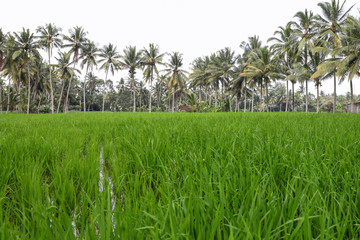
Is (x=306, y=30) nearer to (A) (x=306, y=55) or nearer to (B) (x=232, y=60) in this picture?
(A) (x=306, y=55)

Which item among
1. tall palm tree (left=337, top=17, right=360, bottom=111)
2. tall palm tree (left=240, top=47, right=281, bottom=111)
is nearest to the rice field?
tall palm tree (left=337, top=17, right=360, bottom=111)

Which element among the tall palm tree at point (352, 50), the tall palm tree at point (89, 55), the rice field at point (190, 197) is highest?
the tall palm tree at point (89, 55)

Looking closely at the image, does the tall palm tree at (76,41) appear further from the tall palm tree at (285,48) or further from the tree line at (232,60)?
the tall palm tree at (285,48)

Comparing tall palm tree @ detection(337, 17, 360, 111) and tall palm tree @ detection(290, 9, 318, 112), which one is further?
tall palm tree @ detection(290, 9, 318, 112)

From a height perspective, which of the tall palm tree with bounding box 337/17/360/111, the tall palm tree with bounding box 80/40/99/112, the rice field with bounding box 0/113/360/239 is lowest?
the rice field with bounding box 0/113/360/239

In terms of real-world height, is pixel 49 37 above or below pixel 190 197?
above

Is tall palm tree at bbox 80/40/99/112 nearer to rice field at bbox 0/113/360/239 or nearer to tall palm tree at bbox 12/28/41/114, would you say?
tall palm tree at bbox 12/28/41/114

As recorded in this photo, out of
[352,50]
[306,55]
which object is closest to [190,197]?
[352,50]

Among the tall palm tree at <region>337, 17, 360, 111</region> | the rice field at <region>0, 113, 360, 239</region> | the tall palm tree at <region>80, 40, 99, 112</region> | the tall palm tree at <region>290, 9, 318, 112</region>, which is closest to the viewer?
the rice field at <region>0, 113, 360, 239</region>

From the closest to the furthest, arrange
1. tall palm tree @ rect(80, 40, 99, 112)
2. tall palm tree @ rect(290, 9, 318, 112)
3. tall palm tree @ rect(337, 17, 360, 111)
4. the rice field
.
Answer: the rice field, tall palm tree @ rect(337, 17, 360, 111), tall palm tree @ rect(290, 9, 318, 112), tall palm tree @ rect(80, 40, 99, 112)

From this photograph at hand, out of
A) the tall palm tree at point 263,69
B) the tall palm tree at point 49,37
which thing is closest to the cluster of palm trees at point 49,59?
the tall palm tree at point 49,37

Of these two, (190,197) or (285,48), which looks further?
(285,48)

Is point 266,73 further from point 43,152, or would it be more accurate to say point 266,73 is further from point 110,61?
point 43,152

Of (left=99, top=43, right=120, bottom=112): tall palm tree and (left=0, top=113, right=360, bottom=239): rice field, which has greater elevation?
(left=99, top=43, right=120, bottom=112): tall palm tree
